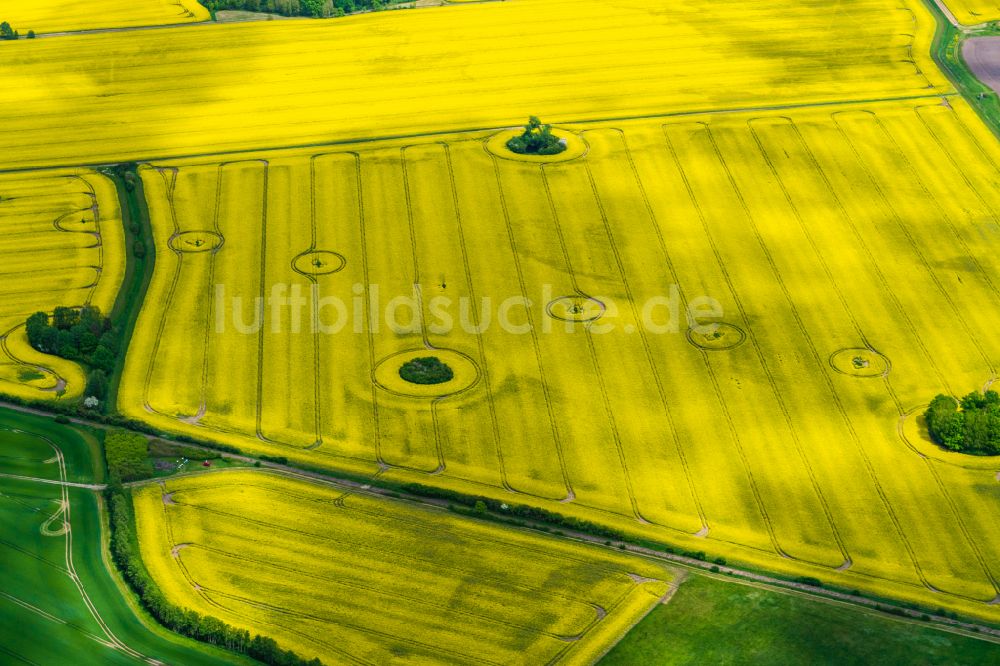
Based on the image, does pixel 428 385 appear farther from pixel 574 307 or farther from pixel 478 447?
pixel 574 307

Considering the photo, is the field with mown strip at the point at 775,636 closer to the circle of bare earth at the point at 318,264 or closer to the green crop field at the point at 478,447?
the green crop field at the point at 478,447

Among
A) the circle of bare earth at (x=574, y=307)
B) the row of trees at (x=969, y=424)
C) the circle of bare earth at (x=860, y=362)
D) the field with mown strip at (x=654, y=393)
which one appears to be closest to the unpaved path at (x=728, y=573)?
the field with mown strip at (x=654, y=393)

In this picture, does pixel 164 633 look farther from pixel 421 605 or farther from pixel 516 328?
pixel 516 328

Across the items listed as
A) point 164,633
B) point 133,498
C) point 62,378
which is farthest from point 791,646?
point 62,378

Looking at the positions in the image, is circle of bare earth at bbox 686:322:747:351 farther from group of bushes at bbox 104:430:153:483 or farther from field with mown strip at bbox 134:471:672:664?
group of bushes at bbox 104:430:153:483

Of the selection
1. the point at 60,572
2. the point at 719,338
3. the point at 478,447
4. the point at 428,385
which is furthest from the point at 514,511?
the point at 60,572

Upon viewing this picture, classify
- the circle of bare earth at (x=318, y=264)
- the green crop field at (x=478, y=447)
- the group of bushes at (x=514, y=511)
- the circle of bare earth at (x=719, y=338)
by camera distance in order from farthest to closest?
1. the circle of bare earth at (x=318, y=264)
2. the circle of bare earth at (x=719, y=338)
3. the group of bushes at (x=514, y=511)
4. the green crop field at (x=478, y=447)

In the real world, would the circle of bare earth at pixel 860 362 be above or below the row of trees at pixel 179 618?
above

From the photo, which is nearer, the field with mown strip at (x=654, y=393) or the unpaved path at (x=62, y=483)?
the field with mown strip at (x=654, y=393)

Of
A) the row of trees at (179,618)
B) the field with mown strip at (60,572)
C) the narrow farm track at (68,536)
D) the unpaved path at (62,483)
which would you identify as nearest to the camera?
the row of trees at (179,618)

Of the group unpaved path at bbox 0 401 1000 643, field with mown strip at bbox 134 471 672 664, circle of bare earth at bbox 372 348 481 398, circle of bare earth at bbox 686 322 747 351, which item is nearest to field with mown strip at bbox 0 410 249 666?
field with mown strip at bbox 134 471 672 664
